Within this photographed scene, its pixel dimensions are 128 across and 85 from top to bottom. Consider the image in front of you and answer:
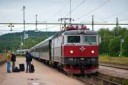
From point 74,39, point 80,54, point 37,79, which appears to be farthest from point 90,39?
point 37,79

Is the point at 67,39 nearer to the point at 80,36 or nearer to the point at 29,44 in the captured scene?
the point at 80,36

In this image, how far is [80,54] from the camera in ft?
93.6

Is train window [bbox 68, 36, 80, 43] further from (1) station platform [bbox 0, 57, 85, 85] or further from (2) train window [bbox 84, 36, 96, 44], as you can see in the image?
(1) station platform [bbox 0, 57, 85, 85]

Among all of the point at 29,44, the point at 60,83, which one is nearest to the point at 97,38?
the point at 60,83

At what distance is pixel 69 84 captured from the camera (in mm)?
22172

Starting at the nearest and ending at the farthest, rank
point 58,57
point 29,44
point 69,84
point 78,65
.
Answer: point 69,84
point 78,65
point 58,57
point 29,44

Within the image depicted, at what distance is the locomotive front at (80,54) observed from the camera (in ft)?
93.2

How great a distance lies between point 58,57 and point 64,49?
3612 mm

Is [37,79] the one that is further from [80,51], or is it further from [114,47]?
[114,47]

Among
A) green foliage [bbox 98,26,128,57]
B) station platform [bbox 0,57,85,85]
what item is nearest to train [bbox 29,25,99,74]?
station platform [bbox 0,57,85,85]

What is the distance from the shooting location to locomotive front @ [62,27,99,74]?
1119 inches

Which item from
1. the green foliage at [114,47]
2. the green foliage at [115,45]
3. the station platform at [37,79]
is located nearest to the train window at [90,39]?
the station platform at [37,79]

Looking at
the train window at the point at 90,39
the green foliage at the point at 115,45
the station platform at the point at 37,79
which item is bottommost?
the station platform at the point at 37,79

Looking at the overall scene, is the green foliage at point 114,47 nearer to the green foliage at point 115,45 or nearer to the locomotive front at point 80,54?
the green foliage at point 115,45
